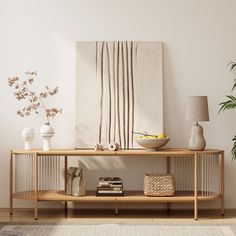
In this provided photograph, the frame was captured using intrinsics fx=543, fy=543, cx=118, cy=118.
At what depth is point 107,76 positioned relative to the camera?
207 inches

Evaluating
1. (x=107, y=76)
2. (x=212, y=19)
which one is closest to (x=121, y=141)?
(x=107, y=76)

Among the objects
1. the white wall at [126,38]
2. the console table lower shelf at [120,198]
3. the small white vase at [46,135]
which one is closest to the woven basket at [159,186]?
the console table lower shelf at [120,198]

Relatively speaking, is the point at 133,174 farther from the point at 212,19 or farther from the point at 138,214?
the point at 212,19

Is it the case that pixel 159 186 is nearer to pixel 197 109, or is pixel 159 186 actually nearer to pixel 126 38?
pixel 197 109

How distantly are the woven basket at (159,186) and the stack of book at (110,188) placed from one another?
0.25m

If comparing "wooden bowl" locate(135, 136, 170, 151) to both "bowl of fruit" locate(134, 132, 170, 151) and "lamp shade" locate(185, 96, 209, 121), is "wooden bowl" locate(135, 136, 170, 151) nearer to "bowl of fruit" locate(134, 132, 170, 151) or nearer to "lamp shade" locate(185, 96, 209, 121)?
"bowl of fruit" locate(134, 132, 170, 151)

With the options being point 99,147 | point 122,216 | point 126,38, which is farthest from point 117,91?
point 122,216

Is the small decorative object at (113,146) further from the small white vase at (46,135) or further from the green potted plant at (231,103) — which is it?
the green potted plant at (231,103)

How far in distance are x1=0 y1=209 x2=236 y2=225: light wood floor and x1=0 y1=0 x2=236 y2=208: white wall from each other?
293mm

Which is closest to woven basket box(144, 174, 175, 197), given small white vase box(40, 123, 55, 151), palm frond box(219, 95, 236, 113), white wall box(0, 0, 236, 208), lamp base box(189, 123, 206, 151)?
lamp base box(189, 123, 206, 151)

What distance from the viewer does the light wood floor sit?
4.76m

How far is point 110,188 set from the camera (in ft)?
16.2

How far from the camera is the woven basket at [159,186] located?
16.0 feet

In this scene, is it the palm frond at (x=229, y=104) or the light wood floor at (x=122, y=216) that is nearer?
the light wood floor at (x=122, y=216)
